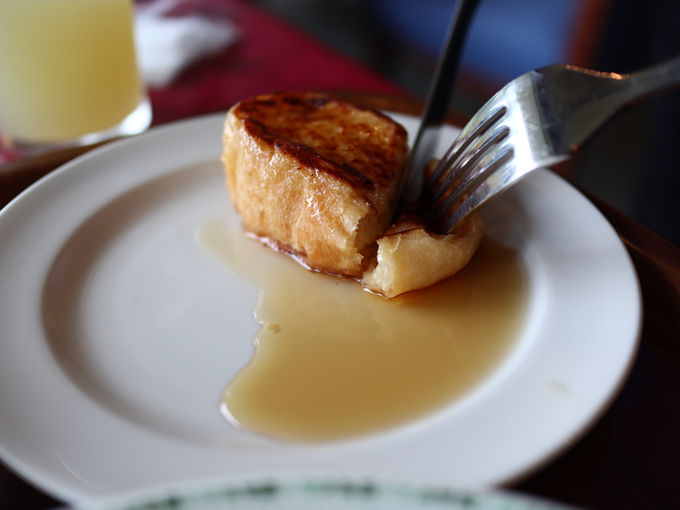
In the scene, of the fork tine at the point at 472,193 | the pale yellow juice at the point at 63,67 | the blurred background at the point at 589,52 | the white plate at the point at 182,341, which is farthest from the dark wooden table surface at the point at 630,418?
the blurred background at the point at 589,52

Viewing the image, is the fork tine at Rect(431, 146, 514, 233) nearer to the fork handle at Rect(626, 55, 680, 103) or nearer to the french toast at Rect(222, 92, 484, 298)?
the french toast at Rect(222, 92, 484, 298)

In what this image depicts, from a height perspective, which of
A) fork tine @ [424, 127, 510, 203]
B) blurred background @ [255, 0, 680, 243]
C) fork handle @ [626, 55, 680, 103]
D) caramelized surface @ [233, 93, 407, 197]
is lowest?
blurred background @ [255, 0, 680, 243]

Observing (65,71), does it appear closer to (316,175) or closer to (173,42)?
(173,42)

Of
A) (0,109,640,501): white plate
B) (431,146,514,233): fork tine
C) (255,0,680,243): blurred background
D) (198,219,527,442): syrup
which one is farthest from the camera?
(255,0,680,243): blurred background

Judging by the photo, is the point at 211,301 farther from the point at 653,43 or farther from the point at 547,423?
the point at 653,43

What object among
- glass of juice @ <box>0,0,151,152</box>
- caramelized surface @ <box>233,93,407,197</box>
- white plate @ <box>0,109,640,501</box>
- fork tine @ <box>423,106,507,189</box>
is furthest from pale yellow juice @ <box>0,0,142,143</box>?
fork tine @ <box>423,106,507,189</box>

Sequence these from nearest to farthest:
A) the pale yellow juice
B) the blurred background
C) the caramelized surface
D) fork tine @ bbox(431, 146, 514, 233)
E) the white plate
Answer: the white plate, fork tine @ bbox(431, 146, 514, 233), the caramelized surface, the pale yellow juice, the blurred background

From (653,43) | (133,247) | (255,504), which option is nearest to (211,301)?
(133,247)

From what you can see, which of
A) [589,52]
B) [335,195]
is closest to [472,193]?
[335,195]

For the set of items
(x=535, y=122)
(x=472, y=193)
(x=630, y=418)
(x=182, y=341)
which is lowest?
(x=182, y=341)

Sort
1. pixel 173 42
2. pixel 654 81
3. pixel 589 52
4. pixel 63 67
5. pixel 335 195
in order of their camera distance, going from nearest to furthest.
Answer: pixel 654 81 → pixel 335 195 → pixel 63 67 → pixel 173 42 → pixel 589 52
